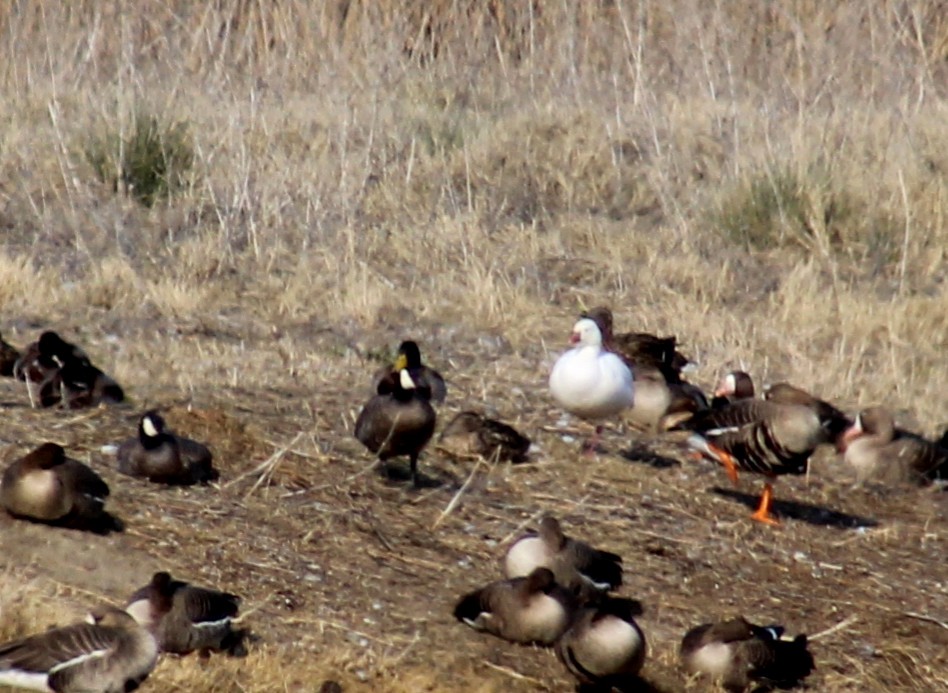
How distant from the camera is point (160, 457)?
7688mm

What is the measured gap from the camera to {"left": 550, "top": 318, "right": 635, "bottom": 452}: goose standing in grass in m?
9.43

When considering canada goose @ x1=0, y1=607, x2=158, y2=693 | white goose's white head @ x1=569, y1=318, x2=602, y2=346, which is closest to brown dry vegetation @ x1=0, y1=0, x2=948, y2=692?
canada goose @ x1=0, y1=607, x2=158, y2=693

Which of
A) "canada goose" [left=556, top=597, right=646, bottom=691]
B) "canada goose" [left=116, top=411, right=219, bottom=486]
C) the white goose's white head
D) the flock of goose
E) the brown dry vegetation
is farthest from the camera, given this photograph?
the white goose's white head

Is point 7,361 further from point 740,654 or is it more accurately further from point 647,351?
point 740,654

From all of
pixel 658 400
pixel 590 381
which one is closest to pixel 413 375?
pixel 590 381

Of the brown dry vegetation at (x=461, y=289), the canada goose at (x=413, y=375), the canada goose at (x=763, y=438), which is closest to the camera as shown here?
the brown dry vegetation at (x=461, y=289)

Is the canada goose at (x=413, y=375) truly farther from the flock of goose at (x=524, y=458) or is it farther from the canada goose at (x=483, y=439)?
the canada goose at (x=483, y=439)

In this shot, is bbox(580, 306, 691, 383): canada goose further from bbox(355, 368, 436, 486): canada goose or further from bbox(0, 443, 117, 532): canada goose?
bbox(0, 443, 117, 532): canada goose

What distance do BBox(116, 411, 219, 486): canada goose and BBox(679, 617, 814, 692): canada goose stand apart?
7.98 feet

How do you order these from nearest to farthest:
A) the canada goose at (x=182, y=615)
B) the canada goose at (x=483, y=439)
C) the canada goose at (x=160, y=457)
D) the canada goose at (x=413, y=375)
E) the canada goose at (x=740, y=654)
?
the canada goose at (x=182, y=615) < the canada goose at (x=740, y=654) < the canada goose at (x=160, y=457) < the canada goose at (x=483, y=439) < the canada goose at (x=413, y=375)

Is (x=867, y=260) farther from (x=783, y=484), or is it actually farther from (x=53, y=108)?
(x=53, y=108)

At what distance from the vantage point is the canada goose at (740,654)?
22.1 ft

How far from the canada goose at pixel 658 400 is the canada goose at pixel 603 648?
11.7 ft

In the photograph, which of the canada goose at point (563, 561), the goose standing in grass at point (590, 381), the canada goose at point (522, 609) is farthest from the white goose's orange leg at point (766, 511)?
the canada goose at point (522, 609)
